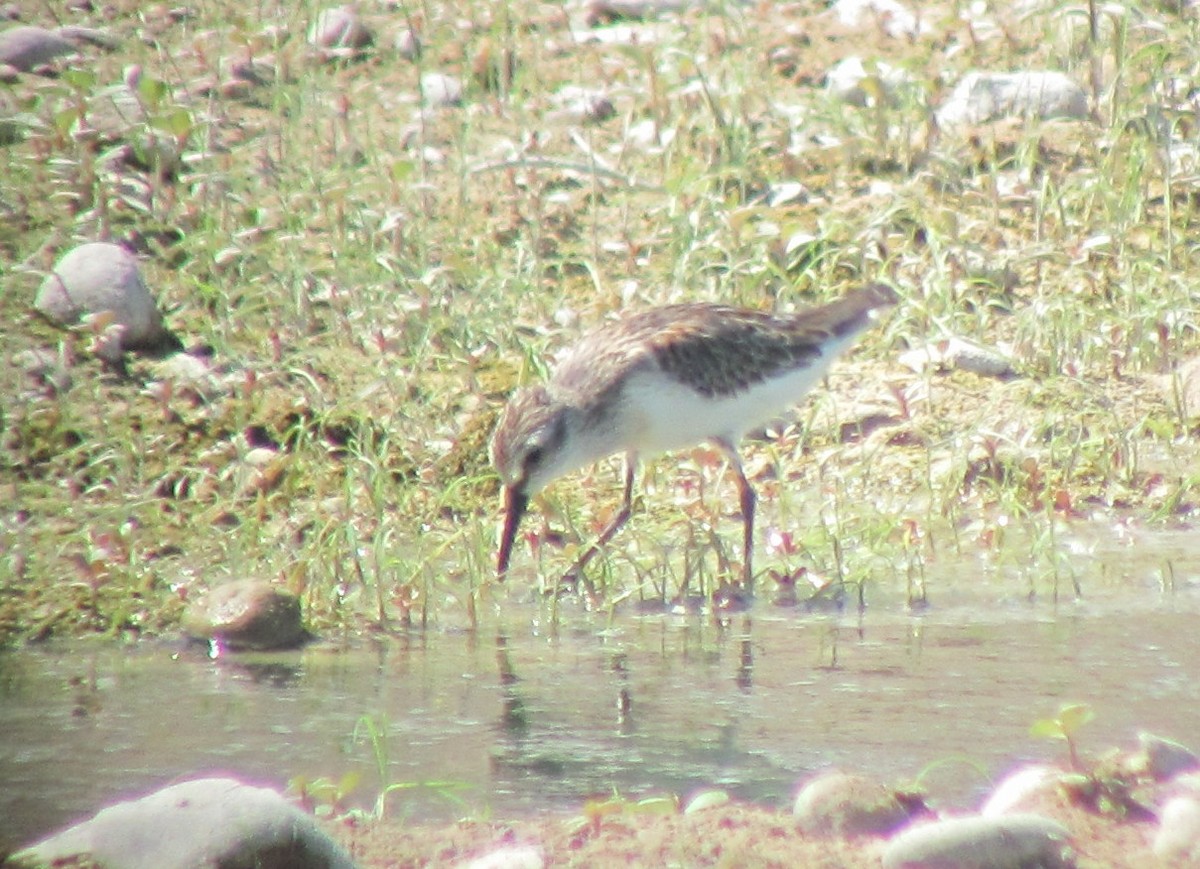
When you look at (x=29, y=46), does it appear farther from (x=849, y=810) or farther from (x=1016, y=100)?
(x=849, y=810)

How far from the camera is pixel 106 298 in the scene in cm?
782

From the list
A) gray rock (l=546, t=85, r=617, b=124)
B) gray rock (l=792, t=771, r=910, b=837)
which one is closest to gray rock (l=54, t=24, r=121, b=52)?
gray rock (l=546, t=85, r=617, b=124)

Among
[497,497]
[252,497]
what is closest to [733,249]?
[497,497]

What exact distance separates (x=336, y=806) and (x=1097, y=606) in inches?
115

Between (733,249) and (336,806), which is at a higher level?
(733,249)

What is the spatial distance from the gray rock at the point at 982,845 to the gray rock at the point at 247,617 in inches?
101

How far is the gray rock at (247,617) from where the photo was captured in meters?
6.02

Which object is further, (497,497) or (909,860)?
(497,497)

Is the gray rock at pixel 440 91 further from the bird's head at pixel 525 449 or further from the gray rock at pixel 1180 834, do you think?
the gray rock at pixel 1180 834

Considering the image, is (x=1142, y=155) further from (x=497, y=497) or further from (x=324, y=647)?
(x=324, y=647)

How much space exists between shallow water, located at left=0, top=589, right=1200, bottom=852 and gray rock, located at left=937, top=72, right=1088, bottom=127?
358cm

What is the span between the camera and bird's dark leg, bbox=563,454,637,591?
653 centimetres

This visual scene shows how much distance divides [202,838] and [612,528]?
3014 mm

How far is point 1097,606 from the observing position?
6.33 meters
